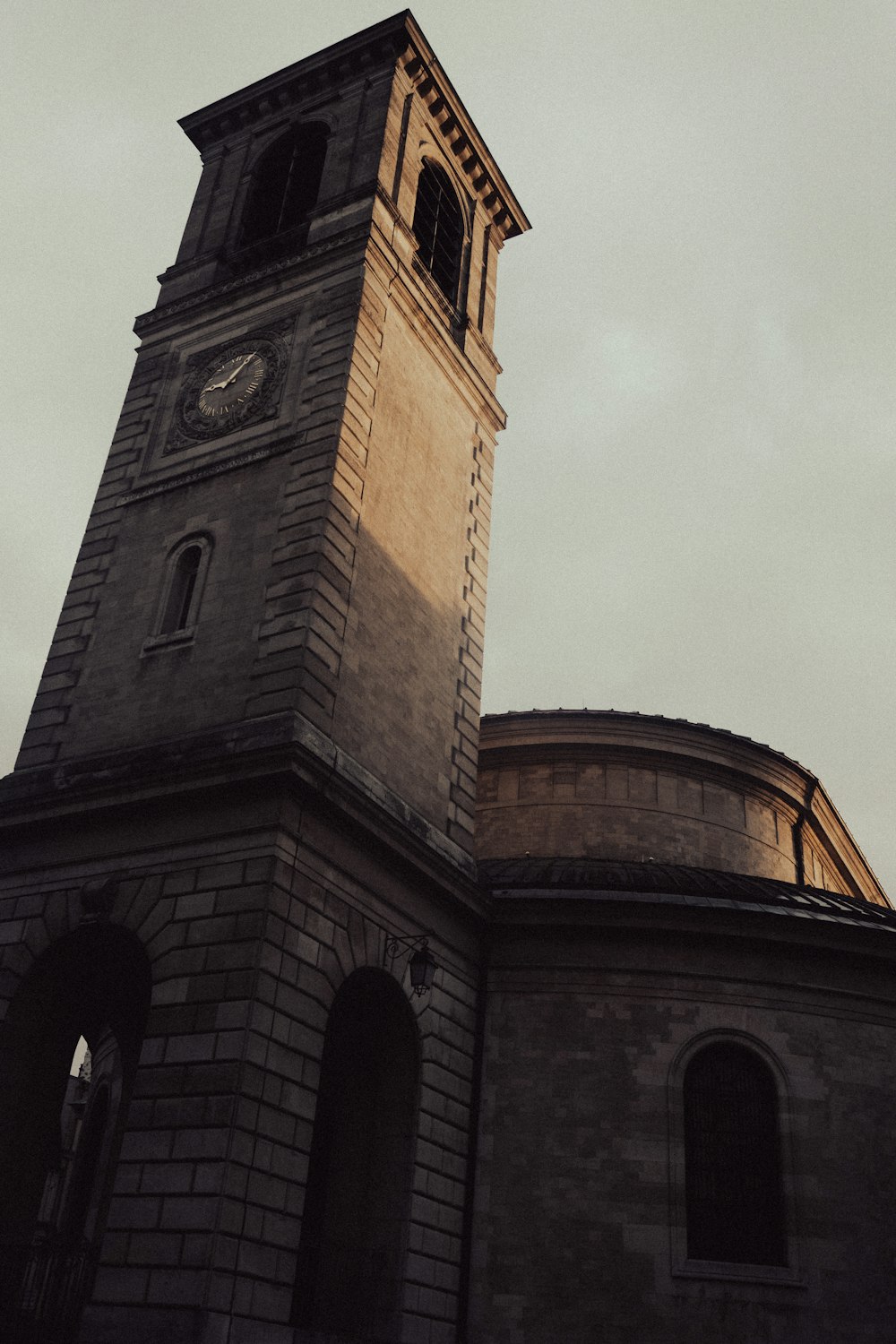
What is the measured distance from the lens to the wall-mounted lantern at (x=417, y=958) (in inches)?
663

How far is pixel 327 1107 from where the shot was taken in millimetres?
18922

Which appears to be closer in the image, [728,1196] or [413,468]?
[728,1196]

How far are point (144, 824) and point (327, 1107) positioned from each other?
518 centimetres

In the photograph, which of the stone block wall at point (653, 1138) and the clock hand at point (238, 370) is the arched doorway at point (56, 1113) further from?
the clock hand at point (238, 370)

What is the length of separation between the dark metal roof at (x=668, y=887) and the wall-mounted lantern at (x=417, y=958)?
2524 millimetres

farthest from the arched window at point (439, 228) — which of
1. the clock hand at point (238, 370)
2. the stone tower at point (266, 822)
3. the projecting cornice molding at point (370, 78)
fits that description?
the clock hand at point (238, 370)

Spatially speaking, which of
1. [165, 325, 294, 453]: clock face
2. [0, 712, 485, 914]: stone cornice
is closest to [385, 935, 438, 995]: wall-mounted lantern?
[0, 712, 485, 914]: stone cornice

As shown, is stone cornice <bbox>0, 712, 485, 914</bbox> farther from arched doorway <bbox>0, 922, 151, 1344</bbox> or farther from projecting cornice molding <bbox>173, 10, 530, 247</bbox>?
projecting cornice molding <bbox>173, 10, 530, 247</bbox>

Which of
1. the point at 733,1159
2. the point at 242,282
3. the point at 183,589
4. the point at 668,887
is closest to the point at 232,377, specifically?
the point at 242,282

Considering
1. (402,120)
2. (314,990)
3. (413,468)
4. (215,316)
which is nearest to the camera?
(314,990)

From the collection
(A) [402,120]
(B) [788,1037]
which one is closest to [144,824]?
(B) [788,1037]

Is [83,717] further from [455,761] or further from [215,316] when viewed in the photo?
[215,316]

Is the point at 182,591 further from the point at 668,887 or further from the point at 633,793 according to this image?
the point at 633,793

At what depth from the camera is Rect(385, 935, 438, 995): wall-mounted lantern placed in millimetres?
16844
